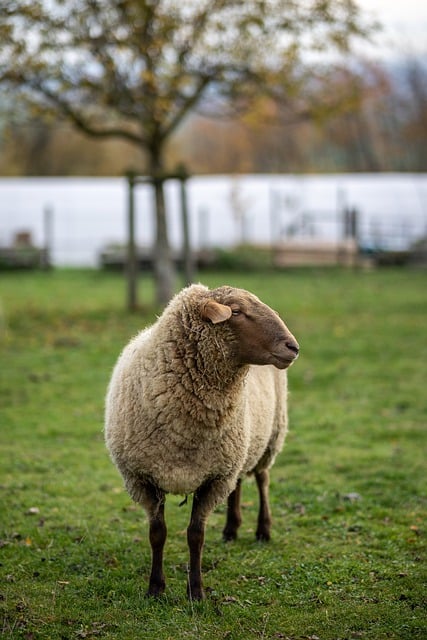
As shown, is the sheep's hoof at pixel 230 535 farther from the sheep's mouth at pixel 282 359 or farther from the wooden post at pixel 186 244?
the wooden post at pixel 186 244

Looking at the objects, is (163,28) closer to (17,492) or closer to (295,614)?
(17,492)

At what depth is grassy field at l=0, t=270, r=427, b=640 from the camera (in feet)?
14.4

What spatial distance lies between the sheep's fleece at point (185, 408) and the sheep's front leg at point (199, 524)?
3 centimetres

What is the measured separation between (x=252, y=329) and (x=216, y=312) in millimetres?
217

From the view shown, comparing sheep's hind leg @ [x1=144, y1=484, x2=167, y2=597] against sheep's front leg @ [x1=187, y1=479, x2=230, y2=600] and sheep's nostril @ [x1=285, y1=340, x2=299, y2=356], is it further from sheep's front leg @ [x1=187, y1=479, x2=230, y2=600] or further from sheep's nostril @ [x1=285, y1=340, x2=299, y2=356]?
sheep's nostril @ [x1=285, y1=340, x2=299, y2=356]

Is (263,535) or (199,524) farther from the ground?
(199,524)

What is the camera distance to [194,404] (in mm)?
4590

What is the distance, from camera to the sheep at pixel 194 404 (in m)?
4.48

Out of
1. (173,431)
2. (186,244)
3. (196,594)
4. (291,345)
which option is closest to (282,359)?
(291,345)

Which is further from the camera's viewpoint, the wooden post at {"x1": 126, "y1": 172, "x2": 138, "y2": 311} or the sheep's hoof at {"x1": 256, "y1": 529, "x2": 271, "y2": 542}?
the wooden post at {"x1": 126, "y1": 172, "x2": 138, "y2": 311}

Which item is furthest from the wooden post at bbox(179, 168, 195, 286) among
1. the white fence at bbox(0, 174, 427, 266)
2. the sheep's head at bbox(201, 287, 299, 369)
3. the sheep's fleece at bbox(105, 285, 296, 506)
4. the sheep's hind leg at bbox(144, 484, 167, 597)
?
the white fence at bbox(0, 174, 427, 266)

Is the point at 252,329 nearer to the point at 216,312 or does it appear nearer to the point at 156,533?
the point at 216,312

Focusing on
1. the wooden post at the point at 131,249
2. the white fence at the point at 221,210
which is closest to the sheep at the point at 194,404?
the wooden post at the point at 131,249

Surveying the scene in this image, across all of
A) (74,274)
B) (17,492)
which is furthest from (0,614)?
(74,274)
